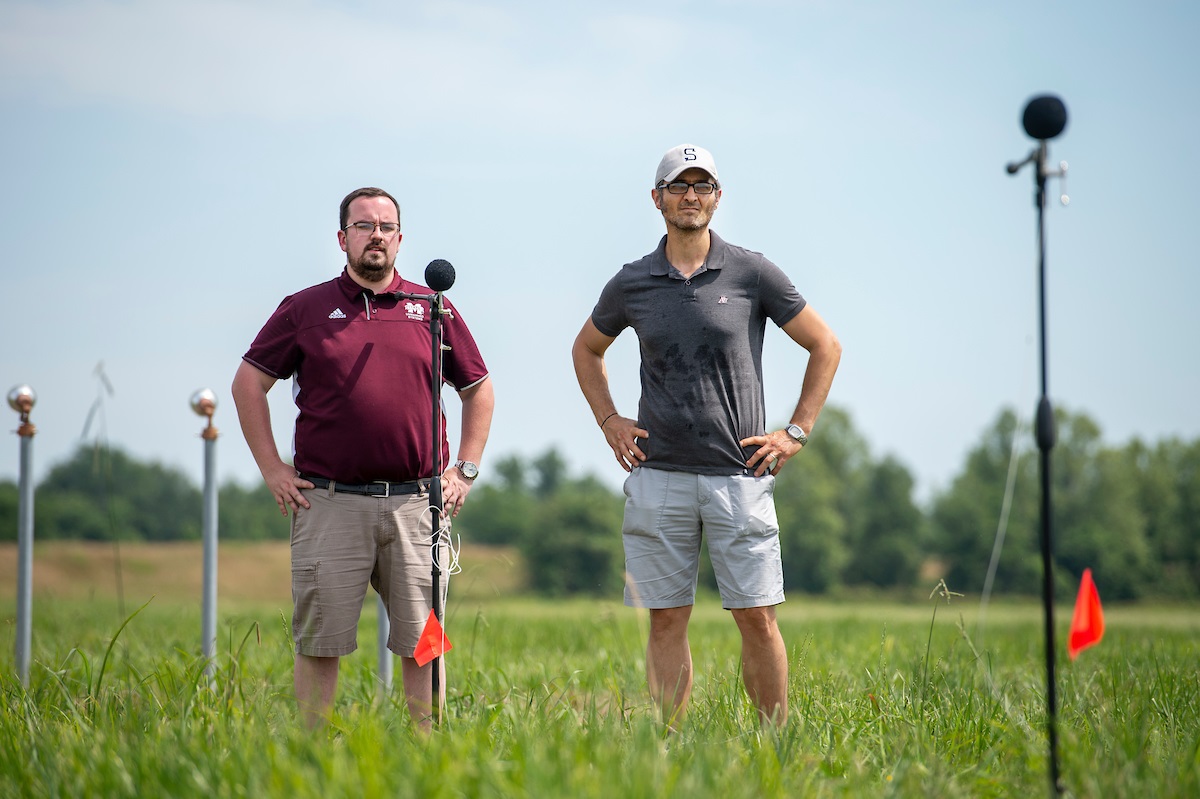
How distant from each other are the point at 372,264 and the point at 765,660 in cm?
208

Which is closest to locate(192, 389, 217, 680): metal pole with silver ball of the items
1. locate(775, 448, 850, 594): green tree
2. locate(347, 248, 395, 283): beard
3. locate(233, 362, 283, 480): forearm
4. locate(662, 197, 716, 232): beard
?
locate(233, 362, 283, 480): forearm

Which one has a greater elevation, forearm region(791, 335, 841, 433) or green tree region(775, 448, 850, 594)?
forearm region(791, 335, 841, 433)

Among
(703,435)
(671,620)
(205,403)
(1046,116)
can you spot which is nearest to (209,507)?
(205,403)

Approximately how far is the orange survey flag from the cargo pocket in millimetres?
2586

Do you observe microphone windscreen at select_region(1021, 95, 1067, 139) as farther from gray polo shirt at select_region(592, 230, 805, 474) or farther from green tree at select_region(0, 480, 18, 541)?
green tree at select_region(0, 480, 18, 541)

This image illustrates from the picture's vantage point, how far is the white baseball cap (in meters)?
4.13

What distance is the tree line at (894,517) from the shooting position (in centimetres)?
4856

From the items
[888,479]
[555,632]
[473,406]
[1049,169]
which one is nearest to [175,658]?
[555,632]

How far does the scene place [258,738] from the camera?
332 cm

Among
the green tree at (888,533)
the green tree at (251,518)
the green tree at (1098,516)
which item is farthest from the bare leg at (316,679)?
the green tree at (888,533)

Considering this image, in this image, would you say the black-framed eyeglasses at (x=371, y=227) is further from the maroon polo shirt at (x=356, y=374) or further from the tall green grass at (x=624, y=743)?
the tall green grass at (x=624, y=743)

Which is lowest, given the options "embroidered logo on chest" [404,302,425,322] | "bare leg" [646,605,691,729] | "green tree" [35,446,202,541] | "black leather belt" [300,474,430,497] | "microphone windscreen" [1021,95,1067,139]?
"green tree" [35,446,202,541]

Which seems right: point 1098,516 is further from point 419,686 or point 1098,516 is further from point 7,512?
point 419,686

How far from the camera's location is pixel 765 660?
4105 mm
